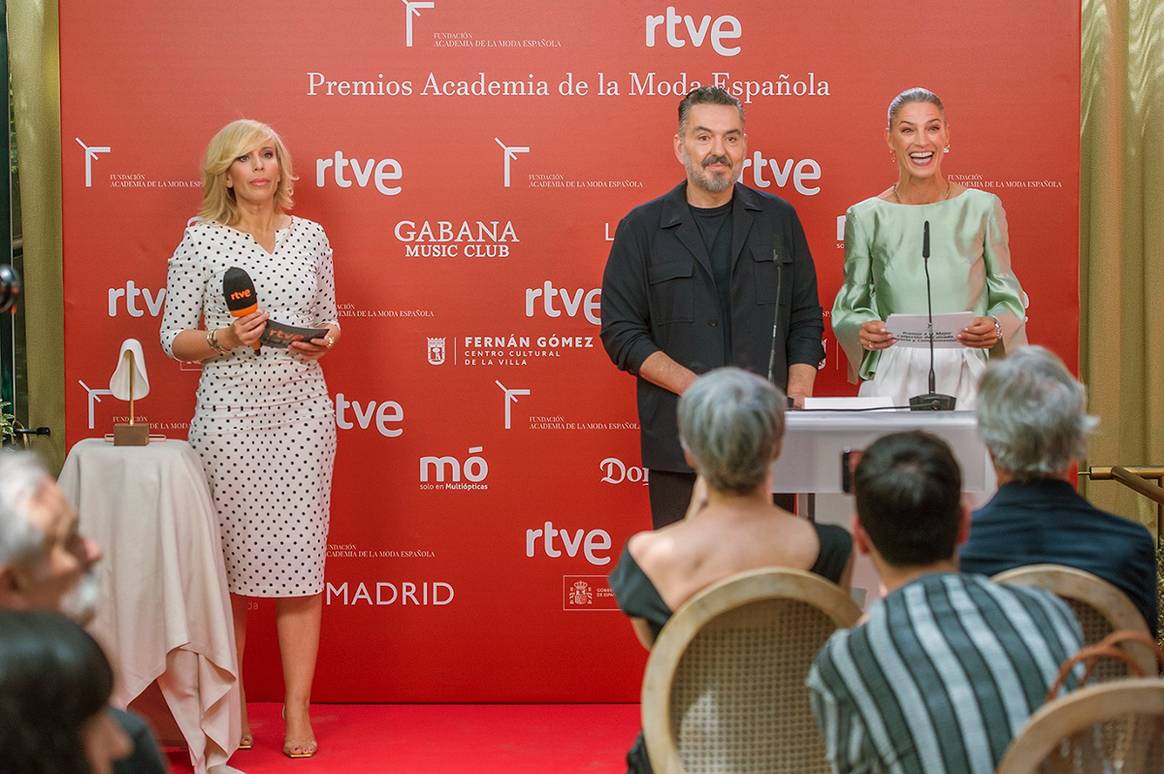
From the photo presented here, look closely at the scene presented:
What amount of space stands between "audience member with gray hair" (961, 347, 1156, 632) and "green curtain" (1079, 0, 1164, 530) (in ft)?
8.60

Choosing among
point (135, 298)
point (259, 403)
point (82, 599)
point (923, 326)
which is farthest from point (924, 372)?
point (82, 599)

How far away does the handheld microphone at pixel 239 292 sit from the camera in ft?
14.1

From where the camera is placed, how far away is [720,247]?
4.59m

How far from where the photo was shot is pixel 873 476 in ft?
7.55

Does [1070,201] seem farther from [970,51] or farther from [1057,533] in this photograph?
[1057,533]

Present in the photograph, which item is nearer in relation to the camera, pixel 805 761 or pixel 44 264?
pixel 805 761

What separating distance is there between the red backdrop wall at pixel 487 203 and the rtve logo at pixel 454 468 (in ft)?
0.03

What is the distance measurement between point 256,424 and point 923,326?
2.09 meters

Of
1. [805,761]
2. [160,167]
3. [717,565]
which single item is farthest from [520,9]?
[805,761]

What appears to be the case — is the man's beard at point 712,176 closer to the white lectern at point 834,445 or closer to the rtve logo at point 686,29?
the rtve logo at point 686,29

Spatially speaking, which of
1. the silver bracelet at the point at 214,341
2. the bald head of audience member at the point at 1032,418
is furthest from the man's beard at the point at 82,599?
the silver bracelet at the point at 214,341

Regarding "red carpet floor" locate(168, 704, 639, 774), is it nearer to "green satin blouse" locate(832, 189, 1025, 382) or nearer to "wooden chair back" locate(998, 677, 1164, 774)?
"green satin blouse" locate(832, 189, 1025, 382)

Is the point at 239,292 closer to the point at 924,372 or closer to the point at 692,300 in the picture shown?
the point at 692,300

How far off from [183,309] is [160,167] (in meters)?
0.81
